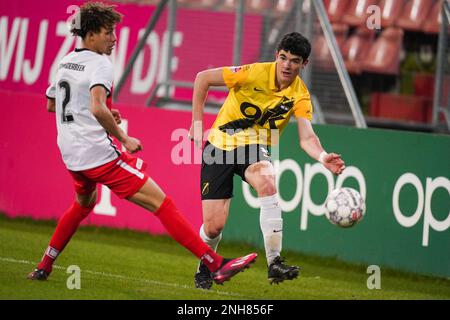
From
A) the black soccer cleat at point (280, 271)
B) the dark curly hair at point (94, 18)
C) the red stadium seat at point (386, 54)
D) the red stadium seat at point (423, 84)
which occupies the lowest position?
the black soccer cleat at point (280, 271)

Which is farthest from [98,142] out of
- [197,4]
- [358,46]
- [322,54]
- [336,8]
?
[358,46]

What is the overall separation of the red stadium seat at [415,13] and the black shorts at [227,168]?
21.7 ft

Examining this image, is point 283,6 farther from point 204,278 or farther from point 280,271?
point 280,271

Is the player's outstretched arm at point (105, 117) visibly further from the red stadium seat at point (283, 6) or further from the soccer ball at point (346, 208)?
the red stadium seat at point (283, 6)

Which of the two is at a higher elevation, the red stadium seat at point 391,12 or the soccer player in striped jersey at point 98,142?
the red stadium seat at point 391,12

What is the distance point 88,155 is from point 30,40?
1000 cm

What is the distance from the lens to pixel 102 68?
7887mm

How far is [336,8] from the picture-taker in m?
14.9

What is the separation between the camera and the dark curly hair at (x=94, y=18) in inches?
316

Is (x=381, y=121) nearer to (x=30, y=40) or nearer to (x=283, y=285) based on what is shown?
(x=283, y=285)

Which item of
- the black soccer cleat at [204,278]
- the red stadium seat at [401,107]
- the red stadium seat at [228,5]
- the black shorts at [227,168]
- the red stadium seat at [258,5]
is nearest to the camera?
the black soccer cleat at [204,278]

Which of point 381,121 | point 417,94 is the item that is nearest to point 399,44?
point 417,94

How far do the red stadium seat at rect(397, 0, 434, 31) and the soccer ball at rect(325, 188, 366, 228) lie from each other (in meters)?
6.83

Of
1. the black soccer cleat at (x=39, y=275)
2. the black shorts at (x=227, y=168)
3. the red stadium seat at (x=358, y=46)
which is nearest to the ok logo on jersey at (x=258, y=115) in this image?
the black shorts at (x=227, y=168)
